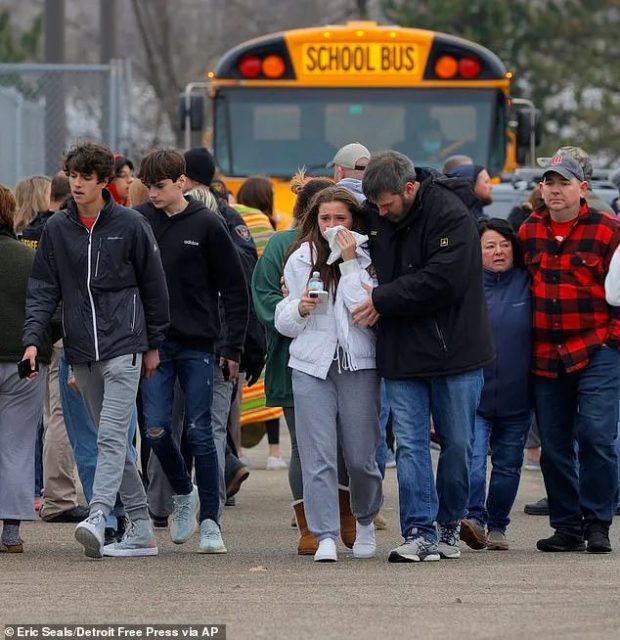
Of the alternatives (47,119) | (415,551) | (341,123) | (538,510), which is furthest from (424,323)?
(47,119)

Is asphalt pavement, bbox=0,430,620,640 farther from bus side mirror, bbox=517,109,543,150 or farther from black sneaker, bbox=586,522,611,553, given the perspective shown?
bus side mirror, bbox=517,109,543,150

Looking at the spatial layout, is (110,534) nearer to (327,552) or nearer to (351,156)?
(327,552)

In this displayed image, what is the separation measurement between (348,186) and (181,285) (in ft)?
2.93

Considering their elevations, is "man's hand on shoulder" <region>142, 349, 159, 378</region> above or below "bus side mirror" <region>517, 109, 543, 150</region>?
below

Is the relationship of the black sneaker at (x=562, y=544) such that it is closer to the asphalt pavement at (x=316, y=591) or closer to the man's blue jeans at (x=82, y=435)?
the asphalt pavement at (x=316, y=591)

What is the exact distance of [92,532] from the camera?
7.98 metres

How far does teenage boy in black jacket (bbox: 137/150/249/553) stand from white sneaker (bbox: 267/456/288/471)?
13.1 ft

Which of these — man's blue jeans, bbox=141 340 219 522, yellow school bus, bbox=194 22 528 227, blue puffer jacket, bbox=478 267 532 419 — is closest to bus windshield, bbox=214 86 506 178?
yellow school bus, bbox=194 22 528 227

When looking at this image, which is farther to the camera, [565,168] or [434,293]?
[565,168]

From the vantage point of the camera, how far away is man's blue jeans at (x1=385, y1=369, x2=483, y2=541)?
317 inches

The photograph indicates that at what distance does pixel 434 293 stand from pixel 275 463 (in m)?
5.03

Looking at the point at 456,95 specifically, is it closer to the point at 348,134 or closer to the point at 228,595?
the point at 348,134

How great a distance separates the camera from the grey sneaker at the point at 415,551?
807cm

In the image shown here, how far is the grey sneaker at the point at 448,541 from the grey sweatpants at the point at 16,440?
6.25 feet
